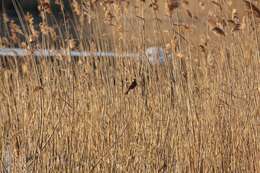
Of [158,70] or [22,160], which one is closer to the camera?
[22,160]

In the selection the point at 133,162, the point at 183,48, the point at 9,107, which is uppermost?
the point at 183,48

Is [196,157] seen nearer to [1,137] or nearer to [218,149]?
[218,149]

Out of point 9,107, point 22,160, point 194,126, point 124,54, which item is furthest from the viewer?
point 124,54

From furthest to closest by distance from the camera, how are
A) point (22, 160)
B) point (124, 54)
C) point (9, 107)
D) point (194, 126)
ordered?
point (124, 54) < point (9, 107) < point (194, 126) < point (22, 160)

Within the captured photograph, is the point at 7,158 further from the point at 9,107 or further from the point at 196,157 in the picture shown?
the point at 196,157

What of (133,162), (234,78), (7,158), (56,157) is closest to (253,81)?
(234,78)

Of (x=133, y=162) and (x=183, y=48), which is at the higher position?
Result: (x=183, y=48)

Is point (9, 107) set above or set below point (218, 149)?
above

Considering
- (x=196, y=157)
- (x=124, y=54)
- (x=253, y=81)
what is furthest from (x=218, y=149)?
(x=124, y=54)

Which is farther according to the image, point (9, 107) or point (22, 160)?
point (9, 107)

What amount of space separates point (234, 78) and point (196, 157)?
1.60 feet

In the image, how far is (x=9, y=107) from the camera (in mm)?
3340

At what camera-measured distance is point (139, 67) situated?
3.40 m

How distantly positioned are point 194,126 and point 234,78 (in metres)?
0.41
